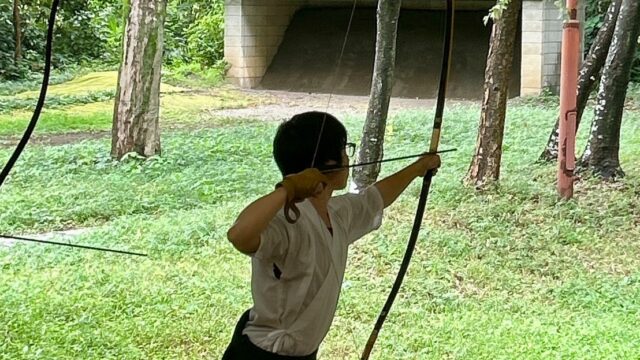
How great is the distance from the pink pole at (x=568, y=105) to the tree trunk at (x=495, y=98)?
0.32 m

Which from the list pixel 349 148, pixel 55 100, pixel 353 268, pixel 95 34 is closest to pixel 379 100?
pixel 353 268

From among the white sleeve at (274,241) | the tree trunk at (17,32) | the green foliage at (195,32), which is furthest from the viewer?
the green foliage at (195,32)

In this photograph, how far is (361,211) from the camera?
6.59ft

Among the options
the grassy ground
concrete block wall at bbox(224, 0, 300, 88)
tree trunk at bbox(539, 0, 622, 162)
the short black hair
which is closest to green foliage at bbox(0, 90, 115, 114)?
concrete block wall at bbox(224, 0, 300, 88)

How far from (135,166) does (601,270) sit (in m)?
3.66

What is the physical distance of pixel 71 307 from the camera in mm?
3613

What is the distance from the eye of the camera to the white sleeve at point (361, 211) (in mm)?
1975

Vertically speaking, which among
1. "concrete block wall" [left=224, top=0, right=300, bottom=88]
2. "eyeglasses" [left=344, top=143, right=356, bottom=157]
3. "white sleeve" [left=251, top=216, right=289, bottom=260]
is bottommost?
"white sleeve" [left=251, top=216, right=289, bottom=260]

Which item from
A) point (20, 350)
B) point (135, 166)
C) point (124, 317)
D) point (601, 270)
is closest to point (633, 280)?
point (601, 270)

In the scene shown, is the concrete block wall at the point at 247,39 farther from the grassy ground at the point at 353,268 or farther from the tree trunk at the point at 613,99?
the tree trunk at the point at 613,99

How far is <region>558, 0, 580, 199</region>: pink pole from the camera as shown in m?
5.32

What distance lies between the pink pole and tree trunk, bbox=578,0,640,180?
15.9 inches

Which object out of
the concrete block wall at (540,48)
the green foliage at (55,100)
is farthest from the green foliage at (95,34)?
the concrete block wall at (540,48)

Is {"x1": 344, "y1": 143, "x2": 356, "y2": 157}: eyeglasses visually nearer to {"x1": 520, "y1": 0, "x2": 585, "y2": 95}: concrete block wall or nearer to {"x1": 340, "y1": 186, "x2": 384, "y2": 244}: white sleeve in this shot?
{"x1": 340, "y1": 186, "x2": 384, "y2": 244}: white sleeve
